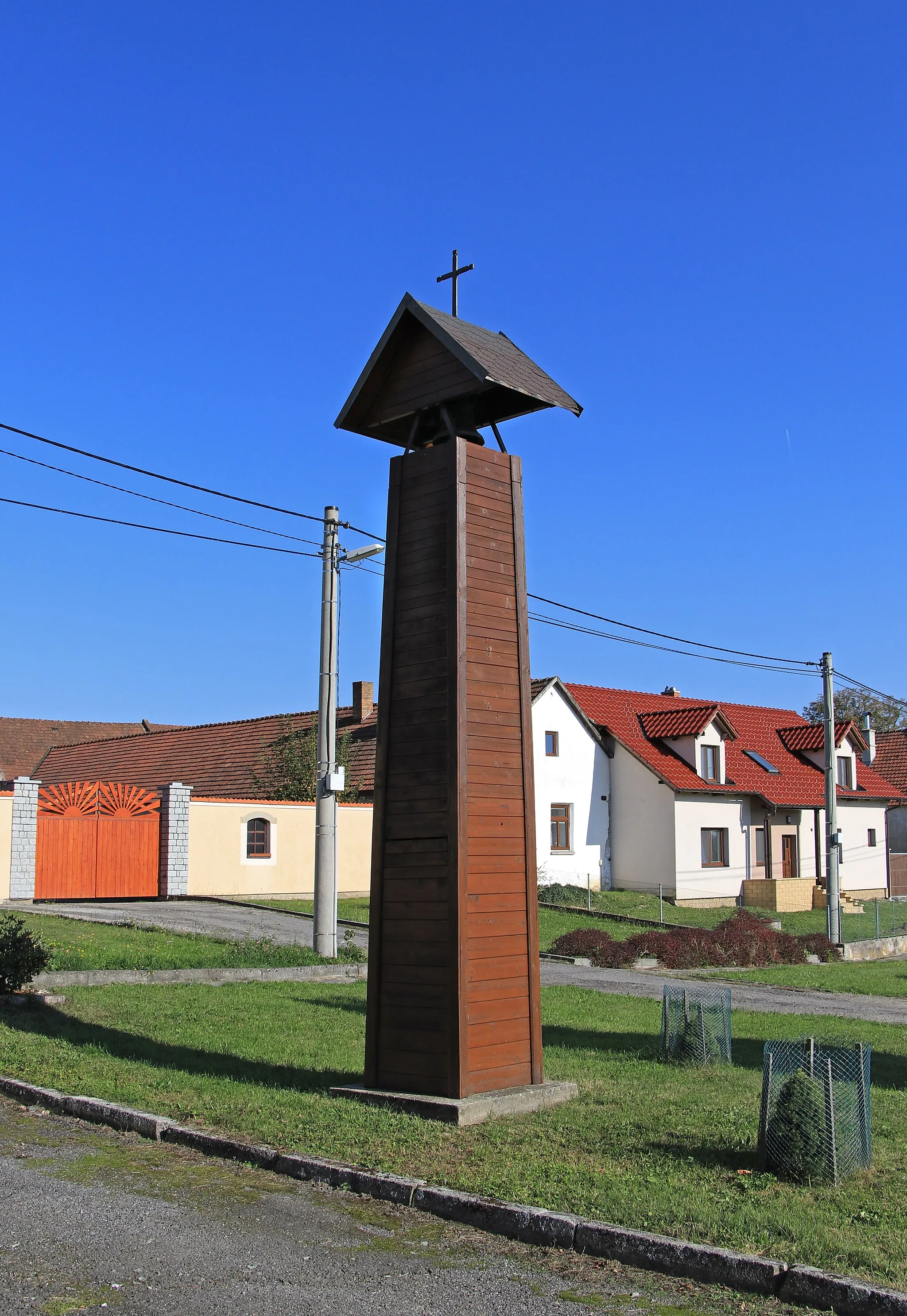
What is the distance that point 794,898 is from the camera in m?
38.3

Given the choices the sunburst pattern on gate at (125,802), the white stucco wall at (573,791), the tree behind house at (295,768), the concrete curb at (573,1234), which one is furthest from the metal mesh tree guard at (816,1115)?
the white stucco wall at (573,791)

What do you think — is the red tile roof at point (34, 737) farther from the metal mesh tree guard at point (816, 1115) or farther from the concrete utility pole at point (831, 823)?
the metal mesh tree guard at point (816, 1115)

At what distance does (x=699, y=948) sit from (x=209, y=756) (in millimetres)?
22357

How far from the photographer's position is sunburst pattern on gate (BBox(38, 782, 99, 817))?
2786 cm

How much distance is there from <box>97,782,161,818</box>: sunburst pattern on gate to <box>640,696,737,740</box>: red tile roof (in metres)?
18.7

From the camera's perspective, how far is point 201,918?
24250 mm

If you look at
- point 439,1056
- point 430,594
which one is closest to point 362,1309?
point 439,1056

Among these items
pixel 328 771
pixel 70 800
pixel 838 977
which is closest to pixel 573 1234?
pixel 328 771

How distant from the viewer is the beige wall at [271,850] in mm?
29984

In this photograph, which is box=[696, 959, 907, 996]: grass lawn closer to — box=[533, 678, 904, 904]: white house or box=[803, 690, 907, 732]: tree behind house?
box=[533, 678, 904, 904]: white house

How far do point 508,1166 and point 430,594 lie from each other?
13.1ft

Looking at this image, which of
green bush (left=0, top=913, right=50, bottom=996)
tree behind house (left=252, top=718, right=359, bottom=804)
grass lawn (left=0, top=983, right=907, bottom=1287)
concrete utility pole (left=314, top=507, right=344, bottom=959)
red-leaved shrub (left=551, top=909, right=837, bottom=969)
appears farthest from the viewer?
tree behind house (left=252, top=718, right=359, bottom=804)

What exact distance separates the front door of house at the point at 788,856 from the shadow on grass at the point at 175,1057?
114 ft

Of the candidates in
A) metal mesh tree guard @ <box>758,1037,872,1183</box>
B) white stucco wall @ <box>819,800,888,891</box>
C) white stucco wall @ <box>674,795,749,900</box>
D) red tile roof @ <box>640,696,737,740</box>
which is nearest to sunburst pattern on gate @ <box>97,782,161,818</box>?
white stucco wall @ <box>674,795,749,900</box>
